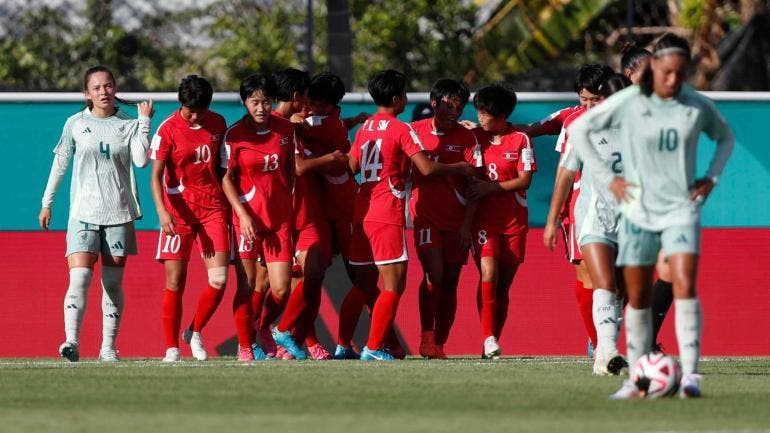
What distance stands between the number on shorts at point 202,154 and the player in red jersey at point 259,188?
11 centimetres

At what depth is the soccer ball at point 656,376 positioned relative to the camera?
868cm

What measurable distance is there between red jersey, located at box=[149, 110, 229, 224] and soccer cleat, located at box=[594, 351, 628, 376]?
10.3 ft

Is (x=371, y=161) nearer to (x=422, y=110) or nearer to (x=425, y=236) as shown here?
(x=425, y=236)

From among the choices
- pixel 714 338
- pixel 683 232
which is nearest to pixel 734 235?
pixel 714 338

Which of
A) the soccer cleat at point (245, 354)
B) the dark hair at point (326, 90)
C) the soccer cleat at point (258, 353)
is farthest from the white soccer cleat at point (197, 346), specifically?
the dark hair at point (326, 90)

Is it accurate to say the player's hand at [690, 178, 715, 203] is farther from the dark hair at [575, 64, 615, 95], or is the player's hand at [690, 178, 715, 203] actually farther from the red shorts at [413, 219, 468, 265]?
the red shorts at [413, 219, 468, 265]

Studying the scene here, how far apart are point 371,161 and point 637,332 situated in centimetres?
357

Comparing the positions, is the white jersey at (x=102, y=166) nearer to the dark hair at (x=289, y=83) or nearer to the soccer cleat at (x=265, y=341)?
the dark hair at (x=289, y=83)

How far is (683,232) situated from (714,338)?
6.43 metres

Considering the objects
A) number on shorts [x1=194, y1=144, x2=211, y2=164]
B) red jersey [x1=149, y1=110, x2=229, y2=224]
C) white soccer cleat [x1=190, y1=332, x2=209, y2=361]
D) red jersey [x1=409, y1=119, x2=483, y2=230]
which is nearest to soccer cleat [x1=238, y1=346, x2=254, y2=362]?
white soccer cleat [x1=190, y1=332, x2=209, y2=361]

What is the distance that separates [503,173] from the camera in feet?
42.5

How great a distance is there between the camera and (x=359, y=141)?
12219 millimetres

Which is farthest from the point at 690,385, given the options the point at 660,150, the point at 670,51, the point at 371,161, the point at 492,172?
the point at 492,172

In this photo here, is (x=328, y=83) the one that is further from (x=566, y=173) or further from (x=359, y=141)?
(x=566, y=173)
